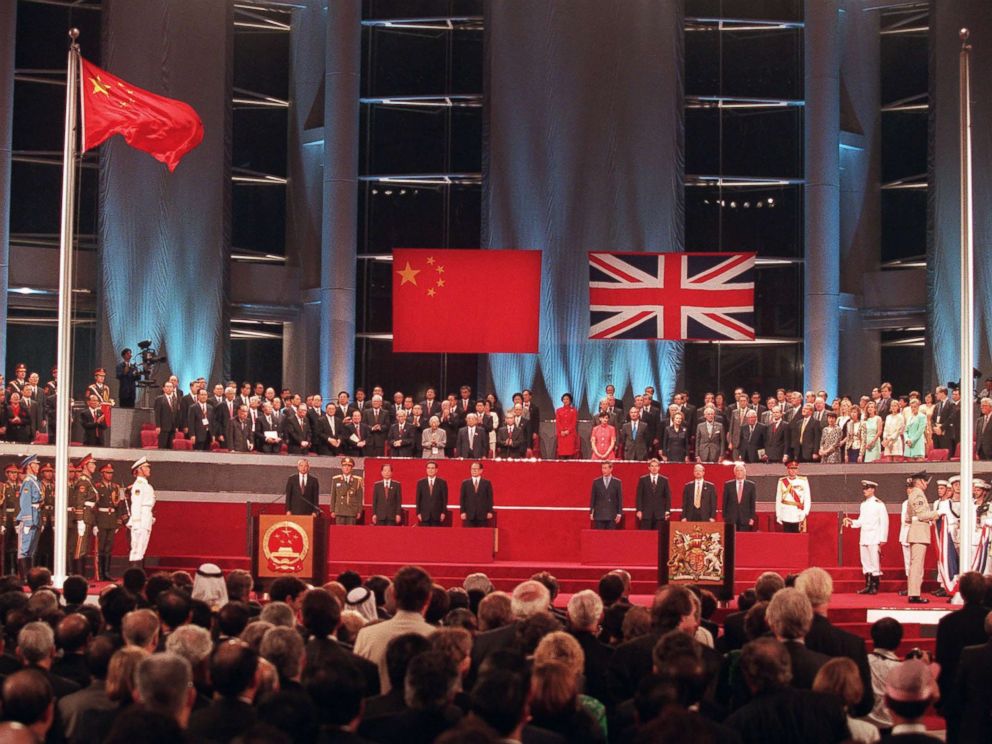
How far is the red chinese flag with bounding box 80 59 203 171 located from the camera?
16.9 m

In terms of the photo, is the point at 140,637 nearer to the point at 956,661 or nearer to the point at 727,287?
the point at 956,661

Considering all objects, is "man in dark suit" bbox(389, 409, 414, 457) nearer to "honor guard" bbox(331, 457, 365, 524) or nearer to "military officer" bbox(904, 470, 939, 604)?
"honor guard" bbox(331, 457, 365, 524)

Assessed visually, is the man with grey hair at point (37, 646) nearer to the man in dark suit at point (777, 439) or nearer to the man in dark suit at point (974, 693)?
the man in dark suit at point (974, 693)

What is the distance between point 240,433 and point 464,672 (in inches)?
761

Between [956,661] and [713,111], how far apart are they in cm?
2692

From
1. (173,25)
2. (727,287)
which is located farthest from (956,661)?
(173,25)

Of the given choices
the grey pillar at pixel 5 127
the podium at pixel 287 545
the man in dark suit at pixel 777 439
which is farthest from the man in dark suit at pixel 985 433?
the grey pillar at pixel 5 127

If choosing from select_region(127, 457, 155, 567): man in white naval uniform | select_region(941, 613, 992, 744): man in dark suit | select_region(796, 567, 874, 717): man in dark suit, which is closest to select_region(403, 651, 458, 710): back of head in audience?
select_region(796, 567, 874, 717): man in dark suit

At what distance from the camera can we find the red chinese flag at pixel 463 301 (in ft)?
87.1

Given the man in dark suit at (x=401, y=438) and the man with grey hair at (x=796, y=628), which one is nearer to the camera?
the man with grey hair at (x=796, y=628)

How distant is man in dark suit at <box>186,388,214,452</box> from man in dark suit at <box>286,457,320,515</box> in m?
4.87

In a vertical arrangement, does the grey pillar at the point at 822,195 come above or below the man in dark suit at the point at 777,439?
above

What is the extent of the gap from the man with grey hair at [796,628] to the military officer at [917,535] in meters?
12.9

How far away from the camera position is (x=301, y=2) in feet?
111
